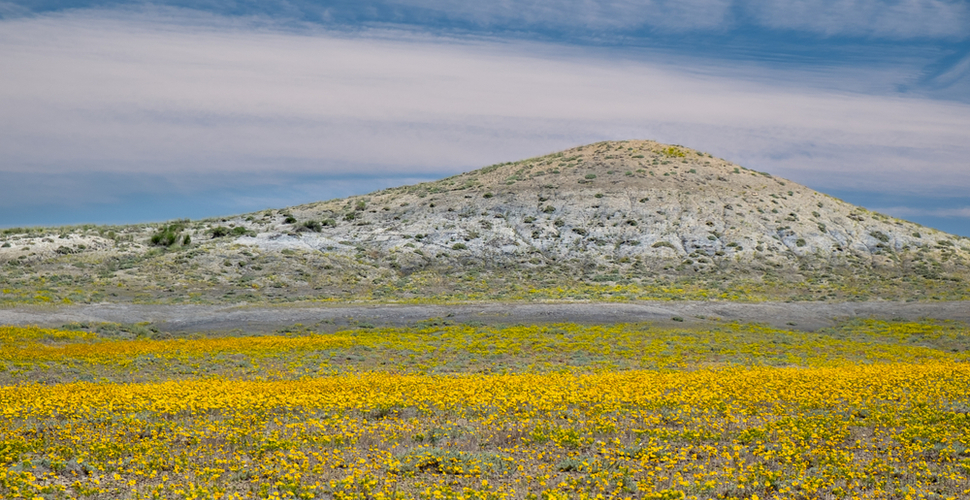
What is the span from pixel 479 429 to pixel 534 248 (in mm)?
60103

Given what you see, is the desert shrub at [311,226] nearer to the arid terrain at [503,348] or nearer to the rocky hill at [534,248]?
the rocky hill at [534,248]

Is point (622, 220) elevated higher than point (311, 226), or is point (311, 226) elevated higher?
point (622, 220)

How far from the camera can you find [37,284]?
59062mm

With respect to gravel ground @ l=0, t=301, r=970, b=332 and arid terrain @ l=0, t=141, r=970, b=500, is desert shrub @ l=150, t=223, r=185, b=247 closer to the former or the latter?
arid terrain @ l=0, t=141, r=970, b=500

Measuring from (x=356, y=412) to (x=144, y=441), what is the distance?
191 inches

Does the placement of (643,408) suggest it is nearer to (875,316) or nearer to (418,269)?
(875,316)

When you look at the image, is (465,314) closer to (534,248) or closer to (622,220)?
(534,248)

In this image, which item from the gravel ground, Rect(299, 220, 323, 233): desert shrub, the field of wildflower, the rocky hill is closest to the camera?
the field of wildflower

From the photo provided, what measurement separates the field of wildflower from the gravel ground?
12312 millimetres

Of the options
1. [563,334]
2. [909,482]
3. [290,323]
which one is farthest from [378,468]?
[290,323]

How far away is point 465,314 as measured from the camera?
44.5m

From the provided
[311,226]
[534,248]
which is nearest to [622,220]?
[534,248]

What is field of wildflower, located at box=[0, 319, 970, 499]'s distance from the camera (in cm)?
1130

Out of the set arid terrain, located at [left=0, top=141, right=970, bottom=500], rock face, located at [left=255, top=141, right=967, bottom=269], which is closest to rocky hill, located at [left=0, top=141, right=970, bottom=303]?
rock face, located at [left=255, top=141, right=967, bottom=269]
